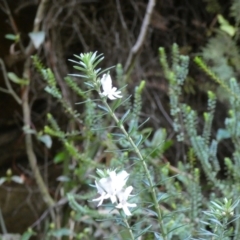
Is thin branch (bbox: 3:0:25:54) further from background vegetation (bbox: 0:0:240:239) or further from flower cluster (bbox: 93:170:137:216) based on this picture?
flower cluster (bbox: 93:170:137:216)

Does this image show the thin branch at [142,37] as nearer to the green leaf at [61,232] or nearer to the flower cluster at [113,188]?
the green leaf at [61,232]

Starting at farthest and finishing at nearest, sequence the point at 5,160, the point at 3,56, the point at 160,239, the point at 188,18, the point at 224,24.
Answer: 1. the point at 5,160
2. the point at 188,18
3. the point at 3,56
4. the point at 224,24
5. the point at 160,239

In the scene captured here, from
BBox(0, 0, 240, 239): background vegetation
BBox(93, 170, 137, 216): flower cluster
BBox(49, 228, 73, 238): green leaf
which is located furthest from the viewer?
BBox(0, 0, 240, 239): background vegetation

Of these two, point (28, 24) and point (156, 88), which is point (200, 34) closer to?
point (156, 88)

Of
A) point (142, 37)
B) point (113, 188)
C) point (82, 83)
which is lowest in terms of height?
point (82, 83)

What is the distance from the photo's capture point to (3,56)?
163 cm

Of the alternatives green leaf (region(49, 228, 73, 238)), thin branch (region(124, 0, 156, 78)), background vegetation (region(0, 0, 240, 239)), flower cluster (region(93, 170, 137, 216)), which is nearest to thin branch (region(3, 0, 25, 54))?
background vegetation (region(0, 0, 240, 239))

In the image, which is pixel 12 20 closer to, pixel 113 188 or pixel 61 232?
pixel 61 232

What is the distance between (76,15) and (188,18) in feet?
1.29

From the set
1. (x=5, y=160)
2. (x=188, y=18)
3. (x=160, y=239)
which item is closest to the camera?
(x=160, y=239)

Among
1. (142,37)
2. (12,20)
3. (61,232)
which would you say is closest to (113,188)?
(61,232)

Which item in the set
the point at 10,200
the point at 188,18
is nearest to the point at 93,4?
the point at 188,18

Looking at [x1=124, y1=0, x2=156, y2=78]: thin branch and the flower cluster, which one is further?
[x1=124, y1=0, x2=156, y2=78]: thin branch

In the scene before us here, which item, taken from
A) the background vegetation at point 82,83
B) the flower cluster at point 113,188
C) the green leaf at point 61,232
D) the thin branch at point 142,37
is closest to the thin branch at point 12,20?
the background vegetation at point 82,83
